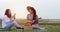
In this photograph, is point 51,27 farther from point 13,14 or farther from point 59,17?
point 13,14

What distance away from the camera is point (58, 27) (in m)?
1.58

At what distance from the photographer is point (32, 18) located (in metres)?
1.64

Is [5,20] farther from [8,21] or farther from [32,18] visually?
[32,18]

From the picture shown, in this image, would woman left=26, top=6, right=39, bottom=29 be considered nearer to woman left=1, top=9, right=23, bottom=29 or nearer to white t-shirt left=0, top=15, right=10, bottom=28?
woman left=1, top=9, right=23, bottom=29

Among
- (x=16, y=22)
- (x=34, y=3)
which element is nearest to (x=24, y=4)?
(x=34, y=3)

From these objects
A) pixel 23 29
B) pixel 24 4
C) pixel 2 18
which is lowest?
pixel 23 29

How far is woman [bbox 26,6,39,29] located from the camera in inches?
63.4

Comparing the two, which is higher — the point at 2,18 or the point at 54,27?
the point at 2,18

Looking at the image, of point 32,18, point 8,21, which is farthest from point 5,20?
point 32,18

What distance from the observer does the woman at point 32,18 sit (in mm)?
1610

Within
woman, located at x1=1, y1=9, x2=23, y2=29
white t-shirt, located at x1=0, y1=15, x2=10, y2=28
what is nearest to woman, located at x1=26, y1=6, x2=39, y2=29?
woman, located at x1=1, y1=9, x2=23, y2=29

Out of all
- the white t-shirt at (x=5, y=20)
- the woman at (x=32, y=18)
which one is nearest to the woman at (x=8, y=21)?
the white t-shirt at (x=5, y=20)

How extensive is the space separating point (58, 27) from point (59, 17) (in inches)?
4.8

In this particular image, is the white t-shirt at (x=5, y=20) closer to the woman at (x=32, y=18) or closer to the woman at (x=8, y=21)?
the woman at (x=8, y=21)
